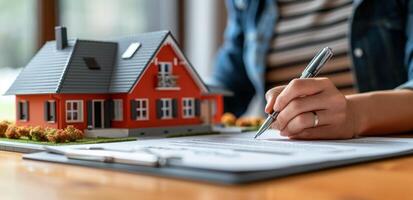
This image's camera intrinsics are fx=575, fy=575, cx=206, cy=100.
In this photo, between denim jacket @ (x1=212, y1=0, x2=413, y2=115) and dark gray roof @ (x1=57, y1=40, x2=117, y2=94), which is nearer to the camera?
dark gray roof @ (x1=57, y1=40, x2=117, y2=94)

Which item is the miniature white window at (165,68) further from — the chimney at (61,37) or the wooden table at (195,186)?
the wooden table at (195,186)

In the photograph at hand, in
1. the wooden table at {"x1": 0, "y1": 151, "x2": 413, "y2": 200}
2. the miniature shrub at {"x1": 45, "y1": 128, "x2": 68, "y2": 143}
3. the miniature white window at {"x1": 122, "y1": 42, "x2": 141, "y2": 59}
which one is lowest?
the wooden table at {"x1": 0, "y1": 151, "x2": 413, "y2": 200}

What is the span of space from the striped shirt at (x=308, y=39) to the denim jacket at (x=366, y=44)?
0.04 metres

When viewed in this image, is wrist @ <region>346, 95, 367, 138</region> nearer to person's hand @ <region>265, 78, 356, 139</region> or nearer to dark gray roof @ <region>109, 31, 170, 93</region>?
person's hand @ <region>265, 78, 356, 139</region>

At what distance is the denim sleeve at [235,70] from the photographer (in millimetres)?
1954

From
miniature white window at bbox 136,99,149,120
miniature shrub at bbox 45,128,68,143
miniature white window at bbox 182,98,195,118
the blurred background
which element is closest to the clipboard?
miniature shrub at bbox 45,128,68,143

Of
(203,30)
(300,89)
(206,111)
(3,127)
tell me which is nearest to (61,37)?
(3,127)

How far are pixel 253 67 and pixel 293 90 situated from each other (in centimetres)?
98

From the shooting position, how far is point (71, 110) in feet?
3.22

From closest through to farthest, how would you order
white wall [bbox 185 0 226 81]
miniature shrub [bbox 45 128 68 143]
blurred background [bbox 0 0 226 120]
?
1. miniature shrub [bbox 45 128 68 143]
2. blurred background [bbox 0 0 226 120]
3. white wall [bbox 185 0 226 81]

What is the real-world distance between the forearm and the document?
75 millimetres

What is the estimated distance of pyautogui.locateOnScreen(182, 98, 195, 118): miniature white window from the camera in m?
1.14

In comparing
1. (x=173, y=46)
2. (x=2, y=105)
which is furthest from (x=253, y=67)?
(x=2, y=105)

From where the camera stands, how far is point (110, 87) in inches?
40.8
